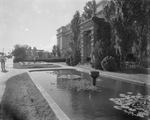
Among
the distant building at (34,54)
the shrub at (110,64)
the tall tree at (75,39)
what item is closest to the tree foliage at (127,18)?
the shrub at (110,64)

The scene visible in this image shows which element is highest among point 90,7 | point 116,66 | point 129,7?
point 90,7

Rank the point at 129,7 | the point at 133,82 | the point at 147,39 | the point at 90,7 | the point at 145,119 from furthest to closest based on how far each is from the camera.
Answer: the point at 90,7, the point at 147,39, the point at 129,7, the point at 133,82, the point at 145,119

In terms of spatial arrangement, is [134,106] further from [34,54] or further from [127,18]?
[34,54]

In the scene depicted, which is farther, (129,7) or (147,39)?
(147,39)

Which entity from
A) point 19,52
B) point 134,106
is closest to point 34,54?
point 19,52

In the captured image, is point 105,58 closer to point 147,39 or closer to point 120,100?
point 147,39

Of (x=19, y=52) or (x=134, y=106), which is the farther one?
(x=19, y=52)

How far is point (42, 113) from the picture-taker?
453 centimetres

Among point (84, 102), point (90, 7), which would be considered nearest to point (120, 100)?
point (84, 102)

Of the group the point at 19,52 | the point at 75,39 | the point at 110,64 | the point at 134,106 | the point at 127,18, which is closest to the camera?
the point at 134,106

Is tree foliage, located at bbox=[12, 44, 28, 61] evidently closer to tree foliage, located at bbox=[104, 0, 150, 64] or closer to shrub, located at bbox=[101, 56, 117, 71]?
shrub, located at bbox=[101, 56, 117, 71]

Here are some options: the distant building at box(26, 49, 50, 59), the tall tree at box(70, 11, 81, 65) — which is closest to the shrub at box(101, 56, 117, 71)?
the tall tree at box(70, 11, 81, 65)

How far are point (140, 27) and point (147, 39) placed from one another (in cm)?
236

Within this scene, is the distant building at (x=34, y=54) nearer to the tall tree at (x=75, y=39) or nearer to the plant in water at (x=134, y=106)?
the tall tree at (x=75, y=39)
